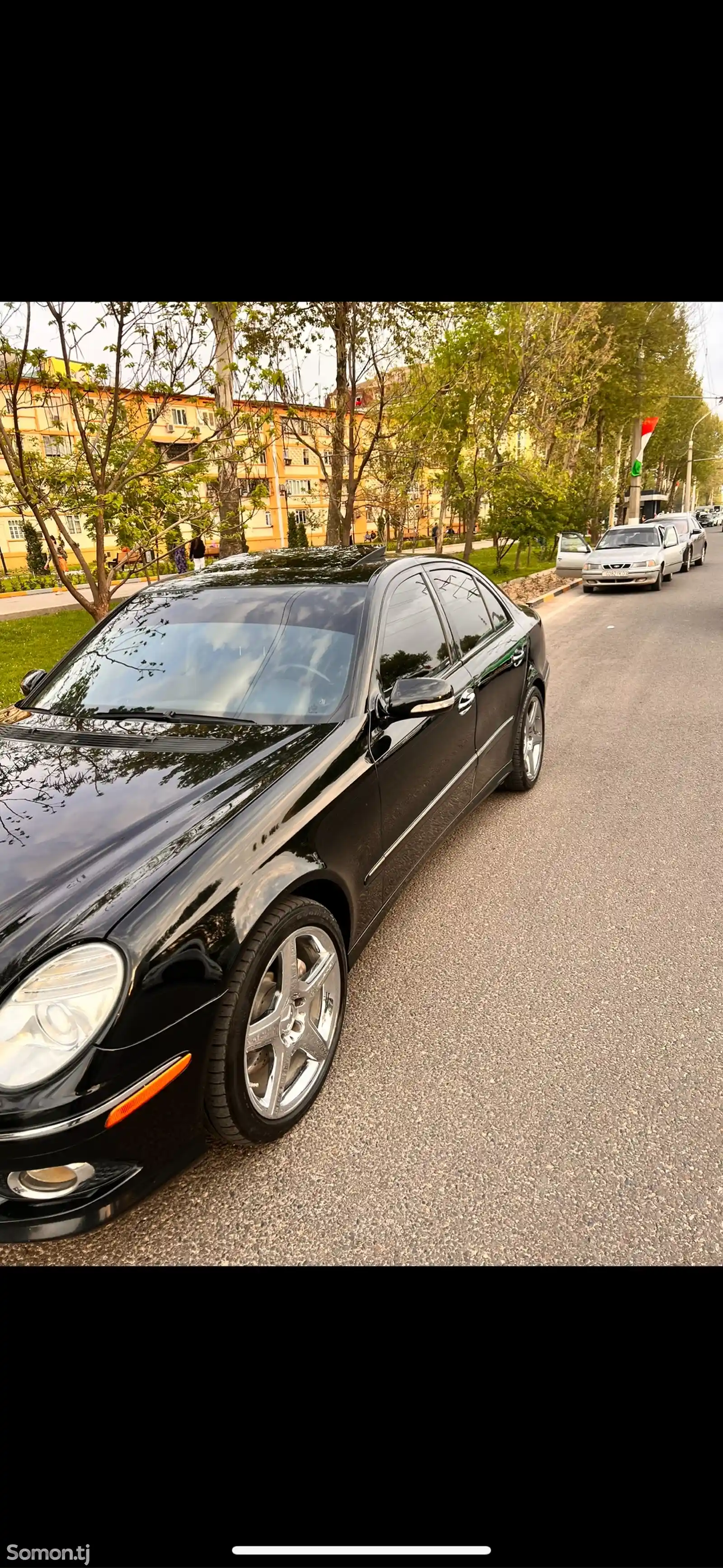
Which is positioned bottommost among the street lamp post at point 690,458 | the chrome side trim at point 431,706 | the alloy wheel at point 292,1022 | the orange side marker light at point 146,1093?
the alloy wheel at point 292,1022

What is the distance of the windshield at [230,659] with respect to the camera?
2.77 m

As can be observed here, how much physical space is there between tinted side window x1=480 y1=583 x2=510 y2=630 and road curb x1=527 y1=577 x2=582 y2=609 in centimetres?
868

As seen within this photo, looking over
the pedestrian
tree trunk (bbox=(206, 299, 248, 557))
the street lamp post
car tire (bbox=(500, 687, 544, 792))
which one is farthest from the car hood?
the street lamp post

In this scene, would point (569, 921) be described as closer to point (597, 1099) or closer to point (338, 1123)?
point (597, 1099)

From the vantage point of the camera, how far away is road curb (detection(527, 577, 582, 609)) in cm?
1463

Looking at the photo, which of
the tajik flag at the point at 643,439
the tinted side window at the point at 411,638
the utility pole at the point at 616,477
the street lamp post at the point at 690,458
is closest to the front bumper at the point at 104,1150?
the tinted side window at the point at 411,638

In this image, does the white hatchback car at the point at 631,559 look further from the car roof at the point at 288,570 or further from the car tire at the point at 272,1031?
the car tire at the point at 272,1031

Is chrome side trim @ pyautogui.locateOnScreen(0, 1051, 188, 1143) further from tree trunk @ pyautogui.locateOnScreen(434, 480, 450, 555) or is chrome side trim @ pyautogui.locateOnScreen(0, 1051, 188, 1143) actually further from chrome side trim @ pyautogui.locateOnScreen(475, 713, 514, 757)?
tree trunk @ pyautogui.locateOnScreen(434, 480, 450, 555)

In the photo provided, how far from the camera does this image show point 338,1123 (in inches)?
90.7

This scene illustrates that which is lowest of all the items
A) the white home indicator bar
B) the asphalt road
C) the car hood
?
the white home indicator bar

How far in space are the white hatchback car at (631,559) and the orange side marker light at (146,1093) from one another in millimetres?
16307

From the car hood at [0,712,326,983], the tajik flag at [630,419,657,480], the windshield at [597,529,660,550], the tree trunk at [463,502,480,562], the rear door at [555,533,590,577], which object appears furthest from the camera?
the tajik flag at [630,419,657,480]
